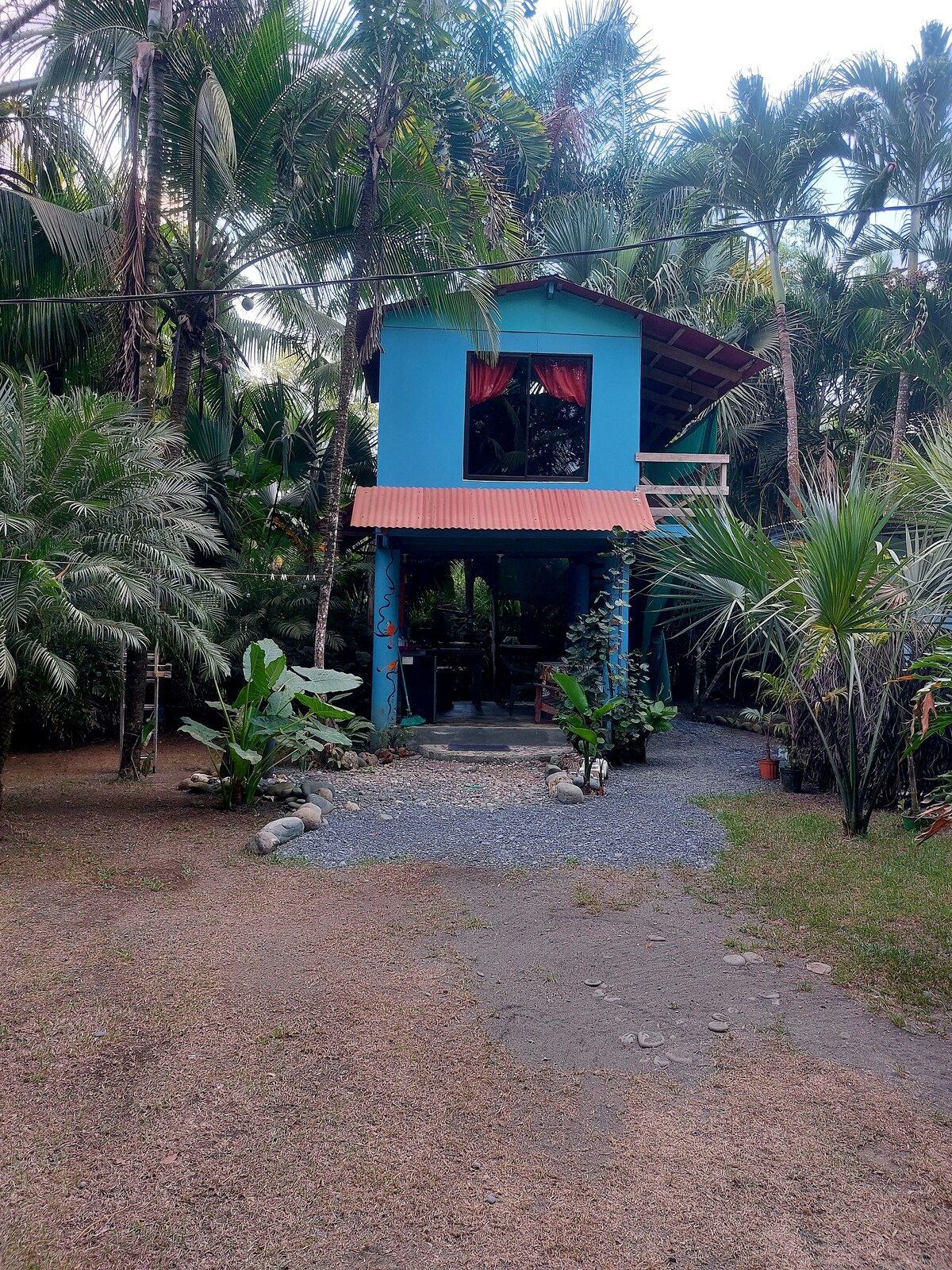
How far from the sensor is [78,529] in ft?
22.1

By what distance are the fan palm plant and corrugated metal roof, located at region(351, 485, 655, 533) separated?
12.0 feet

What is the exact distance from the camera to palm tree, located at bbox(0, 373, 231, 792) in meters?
6.22

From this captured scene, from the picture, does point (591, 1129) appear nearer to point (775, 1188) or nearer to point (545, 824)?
point (775, 1188)

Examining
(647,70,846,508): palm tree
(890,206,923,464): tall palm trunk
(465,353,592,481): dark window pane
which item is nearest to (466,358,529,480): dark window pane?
(465,353,592,481): dark window pane

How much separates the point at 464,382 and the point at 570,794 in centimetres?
571

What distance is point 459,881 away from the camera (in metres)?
6.03

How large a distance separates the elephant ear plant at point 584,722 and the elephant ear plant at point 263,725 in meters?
2.42

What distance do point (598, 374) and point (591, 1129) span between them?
10.1 metres

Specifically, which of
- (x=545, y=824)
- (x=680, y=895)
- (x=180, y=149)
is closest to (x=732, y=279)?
(x=180, y=149)

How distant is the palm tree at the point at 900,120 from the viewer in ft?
45.8

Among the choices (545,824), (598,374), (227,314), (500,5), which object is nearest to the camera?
(545,824)

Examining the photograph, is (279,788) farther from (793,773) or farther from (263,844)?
(793,773)

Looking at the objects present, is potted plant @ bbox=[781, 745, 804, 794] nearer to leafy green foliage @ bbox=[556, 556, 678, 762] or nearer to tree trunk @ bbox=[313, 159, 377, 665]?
leafy green foliage @ bbox=[556, 556, 678, 762]

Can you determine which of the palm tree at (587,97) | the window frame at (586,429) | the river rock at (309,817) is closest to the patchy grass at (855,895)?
the river rock at (309,817)
